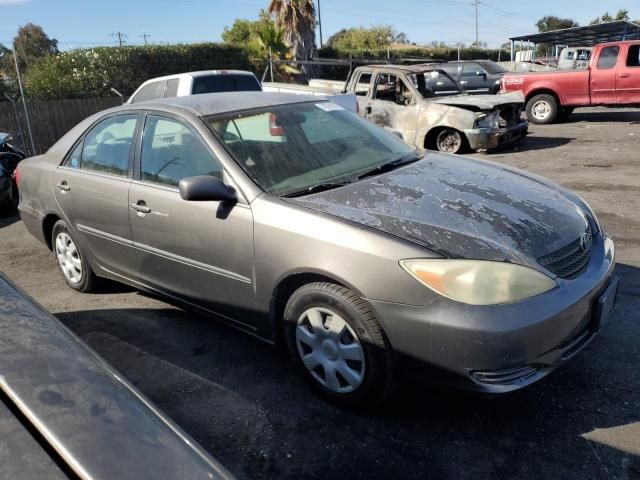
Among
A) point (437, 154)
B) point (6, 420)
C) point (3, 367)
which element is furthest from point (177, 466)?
point (437, 154)

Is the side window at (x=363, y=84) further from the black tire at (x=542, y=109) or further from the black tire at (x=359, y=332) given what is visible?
the black tire at (x=359, y=332)

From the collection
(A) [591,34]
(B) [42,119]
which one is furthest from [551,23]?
(B) [42,119]

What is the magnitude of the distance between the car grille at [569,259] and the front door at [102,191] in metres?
2.68

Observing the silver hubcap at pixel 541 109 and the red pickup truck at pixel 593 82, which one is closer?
the red pickup truck at pixel 593 82

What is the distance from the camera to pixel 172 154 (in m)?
3.58

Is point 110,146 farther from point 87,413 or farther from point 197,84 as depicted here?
point 197,84

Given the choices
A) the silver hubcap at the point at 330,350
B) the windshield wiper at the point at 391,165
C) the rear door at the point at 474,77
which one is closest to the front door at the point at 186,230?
the silver hubcap at the point at 330,350

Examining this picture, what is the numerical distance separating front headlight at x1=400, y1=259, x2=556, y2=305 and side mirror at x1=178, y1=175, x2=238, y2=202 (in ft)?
3.74

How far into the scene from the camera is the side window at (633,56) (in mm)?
12938

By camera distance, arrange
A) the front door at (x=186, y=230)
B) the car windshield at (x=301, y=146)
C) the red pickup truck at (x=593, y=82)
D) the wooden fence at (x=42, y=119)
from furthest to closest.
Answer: the red pickup truck at (x=593, y=82) < the wooden fence at (x=42, y=119) < the car windshield at (x=301, y=146) < the front door at (x=186, y=230)

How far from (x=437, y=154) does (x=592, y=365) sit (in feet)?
5.90

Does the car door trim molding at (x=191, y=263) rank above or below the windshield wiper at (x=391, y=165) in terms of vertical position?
below

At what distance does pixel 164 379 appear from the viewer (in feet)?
10.7

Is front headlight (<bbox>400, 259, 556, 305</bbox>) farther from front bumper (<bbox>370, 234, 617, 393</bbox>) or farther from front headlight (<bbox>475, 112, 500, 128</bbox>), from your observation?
front headlight (<bbox>475, 112, 500, 128</bbox>)
